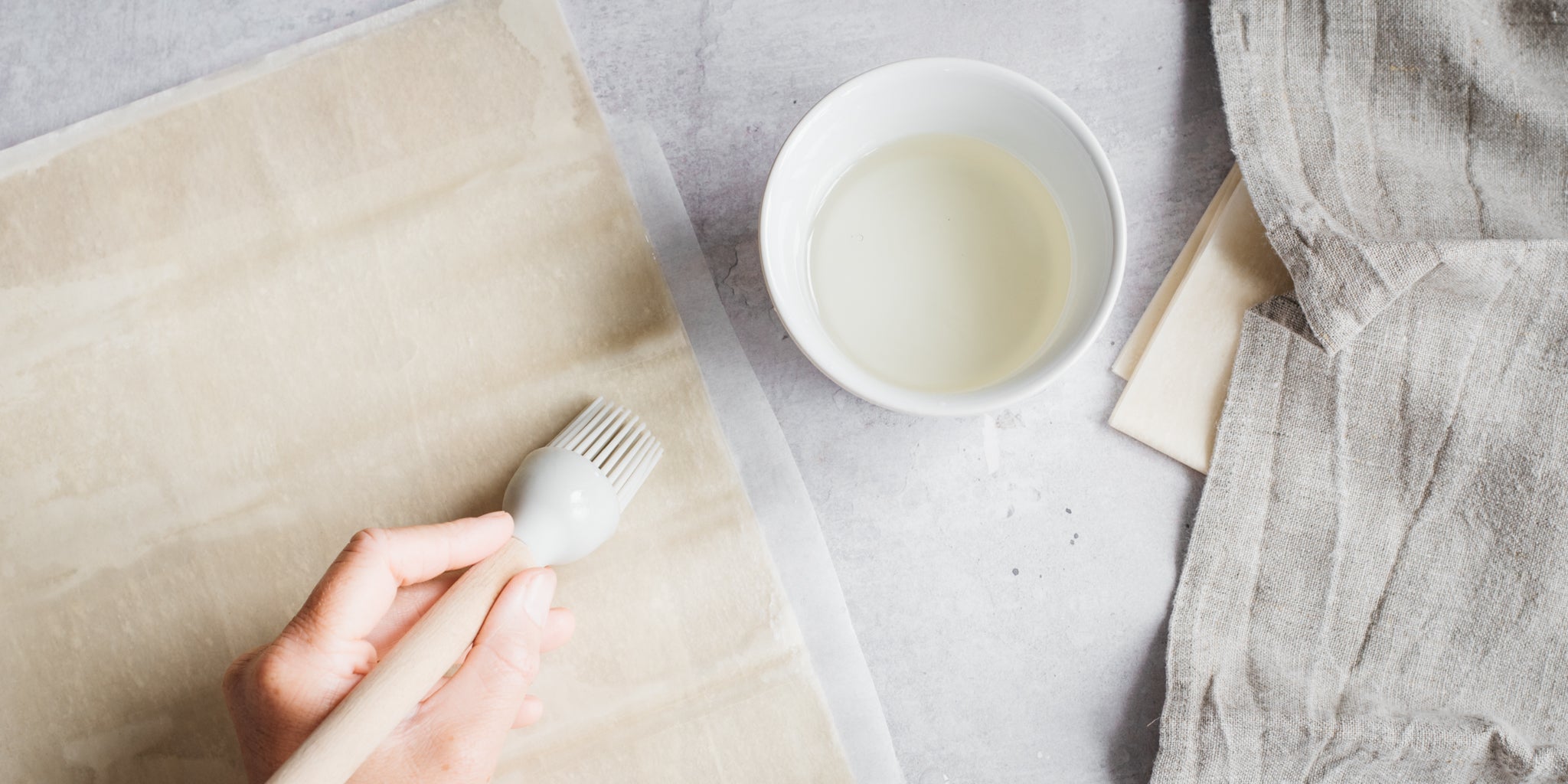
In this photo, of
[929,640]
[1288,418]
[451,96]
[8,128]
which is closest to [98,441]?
[8,128]

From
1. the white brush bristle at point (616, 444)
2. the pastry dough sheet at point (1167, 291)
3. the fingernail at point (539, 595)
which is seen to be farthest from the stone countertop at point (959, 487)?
the fingernail at point (539, 595)

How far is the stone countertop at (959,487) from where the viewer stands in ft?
2.22

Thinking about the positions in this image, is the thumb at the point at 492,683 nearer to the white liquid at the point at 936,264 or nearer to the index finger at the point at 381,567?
the index finger at the point at 381,567

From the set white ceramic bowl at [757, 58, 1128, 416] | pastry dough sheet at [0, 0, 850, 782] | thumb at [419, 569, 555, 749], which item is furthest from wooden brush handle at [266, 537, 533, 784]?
white ceramic bowl at [757, 58, 1128, 416]

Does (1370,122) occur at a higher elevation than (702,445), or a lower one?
higher

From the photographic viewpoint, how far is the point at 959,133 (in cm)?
58

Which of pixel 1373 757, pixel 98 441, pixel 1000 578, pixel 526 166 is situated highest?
pixel 526 166

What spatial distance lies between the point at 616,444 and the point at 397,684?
8.5 inches

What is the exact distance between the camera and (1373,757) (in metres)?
0.64

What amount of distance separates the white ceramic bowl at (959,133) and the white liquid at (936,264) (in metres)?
0.02

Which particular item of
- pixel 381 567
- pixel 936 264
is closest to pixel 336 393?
pixel 381 567

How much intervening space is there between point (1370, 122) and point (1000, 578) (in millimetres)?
441

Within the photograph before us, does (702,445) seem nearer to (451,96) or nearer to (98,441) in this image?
(451,96)

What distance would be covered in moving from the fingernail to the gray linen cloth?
462 millimetres
